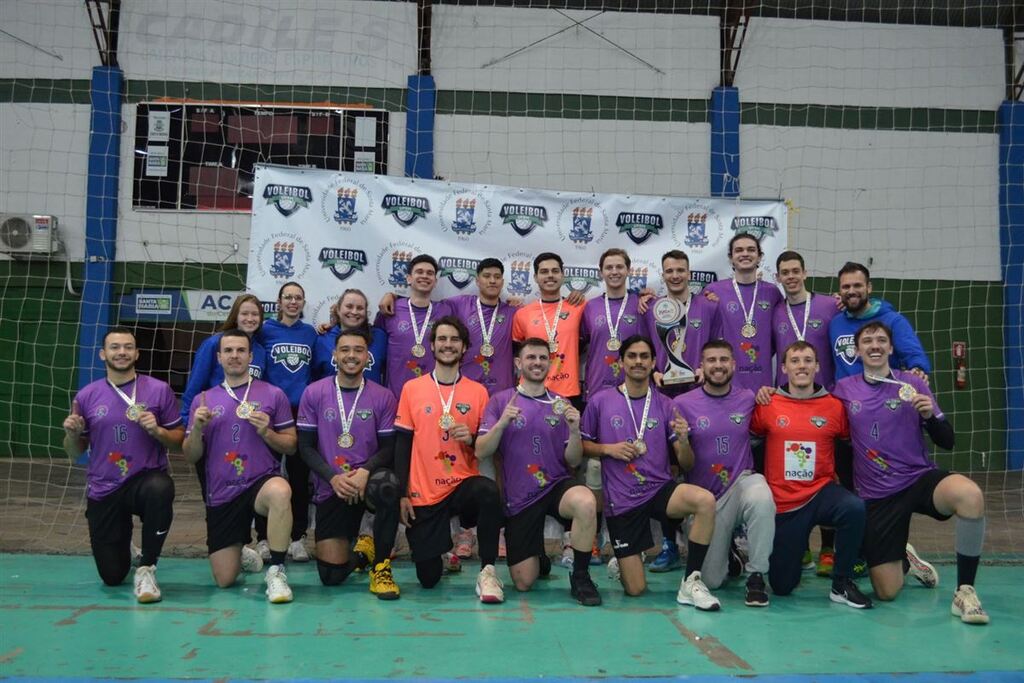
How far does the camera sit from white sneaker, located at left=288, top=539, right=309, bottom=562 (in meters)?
5.36

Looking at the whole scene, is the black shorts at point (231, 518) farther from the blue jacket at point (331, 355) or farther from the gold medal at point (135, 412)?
the blue jacket at point (331, 355)

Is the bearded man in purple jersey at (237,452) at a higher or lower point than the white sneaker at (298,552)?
higher

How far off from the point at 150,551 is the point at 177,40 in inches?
336

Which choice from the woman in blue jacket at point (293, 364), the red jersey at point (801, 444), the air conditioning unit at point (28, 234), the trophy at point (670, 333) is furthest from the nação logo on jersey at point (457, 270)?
the air conditioning unit at point (28, 234)

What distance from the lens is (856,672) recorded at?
3.41 meters

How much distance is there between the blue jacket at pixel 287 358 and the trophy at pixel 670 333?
2.29 metres

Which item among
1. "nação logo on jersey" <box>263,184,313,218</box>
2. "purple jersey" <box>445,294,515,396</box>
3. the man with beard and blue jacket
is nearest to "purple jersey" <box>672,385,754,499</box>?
the man with beard and blue jacket

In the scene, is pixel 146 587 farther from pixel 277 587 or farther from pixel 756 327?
pixel 756 327

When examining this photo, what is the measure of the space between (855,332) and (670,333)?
1.12m

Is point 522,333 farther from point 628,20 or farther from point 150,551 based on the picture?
point 628,20

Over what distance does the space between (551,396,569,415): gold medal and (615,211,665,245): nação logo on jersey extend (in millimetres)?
1953

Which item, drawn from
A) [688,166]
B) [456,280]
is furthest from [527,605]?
[688,166]

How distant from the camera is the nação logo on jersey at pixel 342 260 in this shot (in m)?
6.00

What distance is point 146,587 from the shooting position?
14.3 feet
